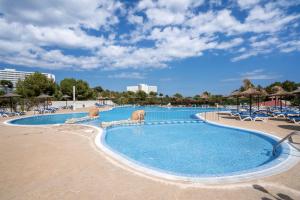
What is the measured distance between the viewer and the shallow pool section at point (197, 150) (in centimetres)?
520

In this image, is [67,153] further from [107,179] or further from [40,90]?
[40,90]

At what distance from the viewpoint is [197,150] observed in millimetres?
7059

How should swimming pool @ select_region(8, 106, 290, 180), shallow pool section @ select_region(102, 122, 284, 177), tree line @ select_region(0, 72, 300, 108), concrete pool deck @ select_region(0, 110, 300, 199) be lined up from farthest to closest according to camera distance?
tree line @ select_region(0, 72, 300, 108) → shallow pool section @ select_region(102, 122, 284, 177) → swimming pool @ select_region(8, 106, 290, 180) → concrete pool deck @ select_region(0, 110, 300, 199)

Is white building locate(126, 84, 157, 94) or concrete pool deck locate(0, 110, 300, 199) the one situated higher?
white building locate(126, 84, 157, 94)

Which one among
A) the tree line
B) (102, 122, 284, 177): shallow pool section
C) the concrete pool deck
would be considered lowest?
(102, 122, 284, 177): shallow pool section

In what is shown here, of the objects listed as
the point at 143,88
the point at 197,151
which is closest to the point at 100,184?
the point at 197,151

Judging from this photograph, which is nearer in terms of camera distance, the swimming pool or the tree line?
the swimming pool

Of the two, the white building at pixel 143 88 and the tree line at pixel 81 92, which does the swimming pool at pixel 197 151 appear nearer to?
the tree line at pixel 81 92

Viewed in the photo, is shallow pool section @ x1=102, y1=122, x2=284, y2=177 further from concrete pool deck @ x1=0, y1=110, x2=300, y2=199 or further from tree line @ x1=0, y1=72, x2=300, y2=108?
tree line @ x1=0, y1=72, x2=300, y2=108

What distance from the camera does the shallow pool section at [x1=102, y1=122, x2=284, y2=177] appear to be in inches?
205

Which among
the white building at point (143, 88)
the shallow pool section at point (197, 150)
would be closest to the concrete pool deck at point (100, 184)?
the shallow pool section at point (197, 150)

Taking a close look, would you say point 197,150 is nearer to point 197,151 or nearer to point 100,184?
point 197,151

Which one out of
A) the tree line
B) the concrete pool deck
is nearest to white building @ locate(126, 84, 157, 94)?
the tree line

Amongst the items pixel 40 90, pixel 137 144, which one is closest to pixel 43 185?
pixel 137 144
